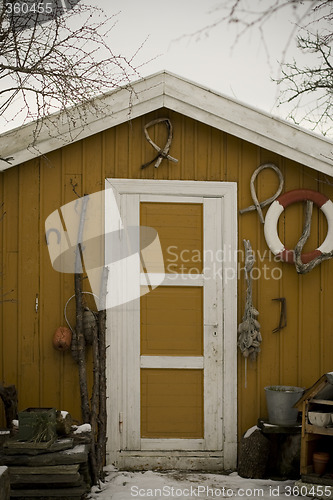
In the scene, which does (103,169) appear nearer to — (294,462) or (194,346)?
(194,346)

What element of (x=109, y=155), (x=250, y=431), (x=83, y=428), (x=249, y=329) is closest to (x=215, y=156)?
(x=109, y=155)

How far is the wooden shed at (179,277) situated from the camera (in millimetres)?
5238

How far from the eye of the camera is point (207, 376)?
536 centimetres

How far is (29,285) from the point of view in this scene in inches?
207

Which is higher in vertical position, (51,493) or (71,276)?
(71,276)

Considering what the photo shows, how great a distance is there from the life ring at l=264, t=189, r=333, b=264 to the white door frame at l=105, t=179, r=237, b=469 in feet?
0.98

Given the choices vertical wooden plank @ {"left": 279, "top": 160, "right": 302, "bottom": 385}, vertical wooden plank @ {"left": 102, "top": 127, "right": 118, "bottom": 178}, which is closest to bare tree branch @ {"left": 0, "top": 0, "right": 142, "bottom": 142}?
vertical wooden plank @ {"left": 102, "top": 127, "right": 118, "bottom": 178}

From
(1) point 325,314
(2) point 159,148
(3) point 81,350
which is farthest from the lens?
(1) point 325,314

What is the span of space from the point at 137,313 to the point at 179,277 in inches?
18.1

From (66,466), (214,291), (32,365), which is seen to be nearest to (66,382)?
(32,365)

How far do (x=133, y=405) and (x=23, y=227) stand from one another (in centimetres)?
172

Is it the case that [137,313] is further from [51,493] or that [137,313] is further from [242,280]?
[51,493]

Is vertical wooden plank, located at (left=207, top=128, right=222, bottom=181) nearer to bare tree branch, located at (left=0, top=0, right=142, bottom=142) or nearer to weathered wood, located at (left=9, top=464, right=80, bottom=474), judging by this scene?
bare tree branch, located at (left=0, top=0, right=142, bottom=142)

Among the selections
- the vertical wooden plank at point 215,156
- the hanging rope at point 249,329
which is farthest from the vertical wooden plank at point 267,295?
the vertical wooden plank at point 215,156
